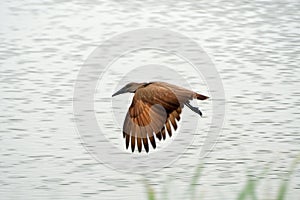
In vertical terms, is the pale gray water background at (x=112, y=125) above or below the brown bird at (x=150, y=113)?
below

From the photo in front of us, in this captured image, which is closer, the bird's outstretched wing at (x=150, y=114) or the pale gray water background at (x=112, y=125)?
the bird's outstretched wing at (x=150, y=114)

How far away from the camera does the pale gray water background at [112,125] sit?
452 centimetres

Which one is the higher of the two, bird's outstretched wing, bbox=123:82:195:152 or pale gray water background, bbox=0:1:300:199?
bird's outstretched wing, bbox=123:82:195:152

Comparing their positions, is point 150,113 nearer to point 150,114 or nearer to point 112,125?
point 150,114

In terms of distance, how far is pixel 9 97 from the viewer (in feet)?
18.5

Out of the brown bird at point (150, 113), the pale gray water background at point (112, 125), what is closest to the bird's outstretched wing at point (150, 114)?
the brown bird at point (150, 113)

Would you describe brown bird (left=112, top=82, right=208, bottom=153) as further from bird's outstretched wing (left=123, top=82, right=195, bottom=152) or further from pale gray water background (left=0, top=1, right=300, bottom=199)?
pale gray water background (left=0, top=1, right=300, bottom=199)

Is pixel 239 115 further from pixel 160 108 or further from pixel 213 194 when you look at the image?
pixel 160 108

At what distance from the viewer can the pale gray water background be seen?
14.8ft

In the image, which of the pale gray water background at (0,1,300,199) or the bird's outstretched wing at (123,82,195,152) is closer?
the bird's outstretched wing at (123,82,195,152)

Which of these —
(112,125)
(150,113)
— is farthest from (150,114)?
(112,125)

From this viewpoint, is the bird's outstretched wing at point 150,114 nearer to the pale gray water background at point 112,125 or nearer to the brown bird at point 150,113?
the brown bird at point 150,113

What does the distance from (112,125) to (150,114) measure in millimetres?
1847

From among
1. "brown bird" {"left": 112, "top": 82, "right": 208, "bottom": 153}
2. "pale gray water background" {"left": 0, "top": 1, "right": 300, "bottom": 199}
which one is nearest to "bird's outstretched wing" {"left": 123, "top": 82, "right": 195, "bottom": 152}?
"brown bird" {"left": 112, "top": 82, "right": 208, "bottom": 153}
